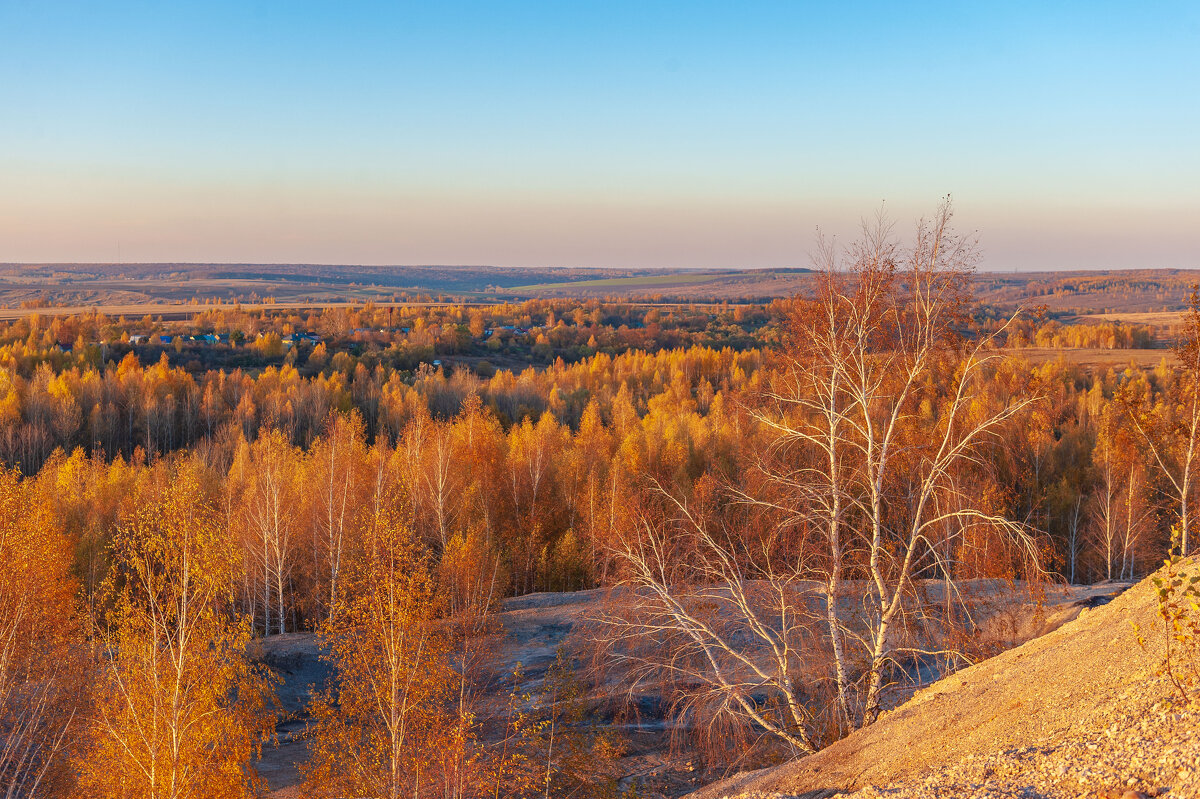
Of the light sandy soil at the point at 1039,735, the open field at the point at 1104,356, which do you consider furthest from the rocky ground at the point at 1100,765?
the open field at the point at 1104,356

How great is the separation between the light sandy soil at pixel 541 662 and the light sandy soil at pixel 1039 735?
1.73m

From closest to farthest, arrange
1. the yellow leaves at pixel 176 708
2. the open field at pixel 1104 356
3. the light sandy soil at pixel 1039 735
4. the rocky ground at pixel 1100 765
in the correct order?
the rocky ground at pixel 1100 765
the light sandy soil at pixel 1039 735
the yellow leaves at pixel 176 708
the open field at pixel 1104 356

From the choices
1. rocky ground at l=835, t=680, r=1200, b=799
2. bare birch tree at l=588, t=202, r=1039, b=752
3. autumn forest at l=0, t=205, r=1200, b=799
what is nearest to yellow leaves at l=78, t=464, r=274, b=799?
autumn forest at l=0, t=205, r=1200, b=799

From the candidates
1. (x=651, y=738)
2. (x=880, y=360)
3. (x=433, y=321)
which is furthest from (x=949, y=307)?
(x=433, y=321)

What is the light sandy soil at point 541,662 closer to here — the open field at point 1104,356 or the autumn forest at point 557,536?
the autumn forest at point 557,536

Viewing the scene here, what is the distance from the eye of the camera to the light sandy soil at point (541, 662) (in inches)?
705

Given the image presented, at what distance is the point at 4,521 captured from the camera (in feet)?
66.5

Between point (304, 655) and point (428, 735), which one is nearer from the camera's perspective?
point (428, 735)

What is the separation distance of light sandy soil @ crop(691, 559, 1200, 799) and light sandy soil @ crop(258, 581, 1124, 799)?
5.68 ft

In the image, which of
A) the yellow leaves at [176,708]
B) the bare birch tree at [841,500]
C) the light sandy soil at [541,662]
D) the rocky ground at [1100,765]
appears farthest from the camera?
the light sandy soil at [541,662]

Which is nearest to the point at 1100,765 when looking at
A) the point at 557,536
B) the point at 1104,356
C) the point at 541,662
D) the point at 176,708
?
the point at 176,708

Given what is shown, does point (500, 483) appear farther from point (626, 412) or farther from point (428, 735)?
point (428, 735)

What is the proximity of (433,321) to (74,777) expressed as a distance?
444 ft

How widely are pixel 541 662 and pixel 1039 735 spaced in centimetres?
2506
